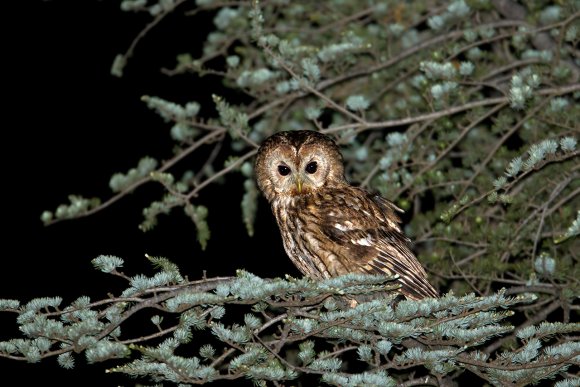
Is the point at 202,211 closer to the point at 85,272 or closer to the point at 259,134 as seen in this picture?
the point at 259,134

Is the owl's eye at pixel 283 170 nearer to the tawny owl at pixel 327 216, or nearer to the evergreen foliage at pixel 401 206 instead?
the tawny owl at pixel 327 216

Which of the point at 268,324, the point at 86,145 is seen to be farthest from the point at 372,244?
the point at 86,145

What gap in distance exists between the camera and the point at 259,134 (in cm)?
459

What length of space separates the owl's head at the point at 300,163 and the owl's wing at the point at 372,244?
0.19 m

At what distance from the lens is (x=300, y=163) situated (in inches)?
145

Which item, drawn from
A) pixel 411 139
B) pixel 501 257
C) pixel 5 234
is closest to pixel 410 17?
pixel 411 139

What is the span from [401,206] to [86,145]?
5.37 meters

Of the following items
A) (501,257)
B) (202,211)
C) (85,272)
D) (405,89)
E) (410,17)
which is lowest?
(85,272)

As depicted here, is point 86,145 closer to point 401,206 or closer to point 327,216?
point 401,206

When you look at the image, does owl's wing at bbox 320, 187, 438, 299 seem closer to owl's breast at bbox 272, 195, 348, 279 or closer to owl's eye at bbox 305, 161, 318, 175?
owl's breast at bbox 272, 195, 348, 279

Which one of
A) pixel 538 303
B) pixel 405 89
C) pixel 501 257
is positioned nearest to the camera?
pixel 538 303

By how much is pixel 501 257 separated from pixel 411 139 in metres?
A: 0.64

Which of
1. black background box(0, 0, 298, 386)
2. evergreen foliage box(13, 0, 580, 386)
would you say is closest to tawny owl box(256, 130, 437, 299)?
evergreen foliage box(13, 0, 580, 386)

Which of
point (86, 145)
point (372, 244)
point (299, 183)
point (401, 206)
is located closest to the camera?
point (372, 244)
